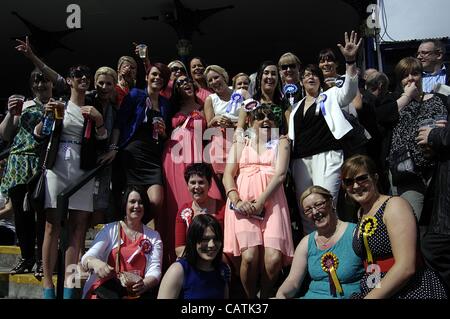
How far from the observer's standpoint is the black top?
3.53m

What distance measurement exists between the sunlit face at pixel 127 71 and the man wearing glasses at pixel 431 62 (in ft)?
8.38

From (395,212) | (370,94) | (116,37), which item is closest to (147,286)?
(395,212)

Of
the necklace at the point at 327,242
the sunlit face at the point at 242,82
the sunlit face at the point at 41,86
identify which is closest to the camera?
the necklace at the point at 327,242

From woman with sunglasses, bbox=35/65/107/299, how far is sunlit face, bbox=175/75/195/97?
0.80m

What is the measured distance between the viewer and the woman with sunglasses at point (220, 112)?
3883mm

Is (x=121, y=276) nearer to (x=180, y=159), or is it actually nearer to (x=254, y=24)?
(x=180, y=159)

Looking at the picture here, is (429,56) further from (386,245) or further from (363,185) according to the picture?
(386,245)

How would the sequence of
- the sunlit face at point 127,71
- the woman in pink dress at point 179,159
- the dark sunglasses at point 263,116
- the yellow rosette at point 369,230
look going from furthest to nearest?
the sunlit face at point 127,71
the woman in pink dress at point 179,159
the dark sunglasses at point 263,116
the yellow rosette at point 369,230

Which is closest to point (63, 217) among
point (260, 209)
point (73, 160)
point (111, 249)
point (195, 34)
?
point (111, 249)

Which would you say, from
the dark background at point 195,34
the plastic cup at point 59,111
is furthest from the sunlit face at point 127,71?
the dark background at point 195,34

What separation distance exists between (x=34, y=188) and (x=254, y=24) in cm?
806

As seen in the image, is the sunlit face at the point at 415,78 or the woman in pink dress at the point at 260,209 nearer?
the woman in pink dress at the point at 260,209

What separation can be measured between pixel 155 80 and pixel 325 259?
207 centimetres

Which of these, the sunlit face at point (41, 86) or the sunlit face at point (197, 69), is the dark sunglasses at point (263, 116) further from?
the sunlit face at point (41, 86)
